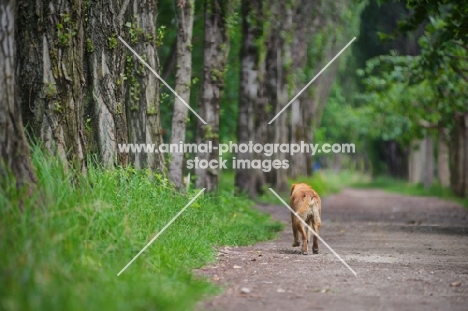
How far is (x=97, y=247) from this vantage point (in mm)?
8438

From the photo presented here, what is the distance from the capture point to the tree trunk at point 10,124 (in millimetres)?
8227

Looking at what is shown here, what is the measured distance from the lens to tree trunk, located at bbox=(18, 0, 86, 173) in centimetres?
1063

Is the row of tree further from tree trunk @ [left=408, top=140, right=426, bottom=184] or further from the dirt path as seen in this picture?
tree trunk @ [left=408, top=140, right=426, bottom=184]

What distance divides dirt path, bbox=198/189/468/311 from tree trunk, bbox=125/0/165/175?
248 centimetres

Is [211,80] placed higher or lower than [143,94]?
higher

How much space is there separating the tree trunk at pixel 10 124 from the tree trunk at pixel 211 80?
10.6 meters

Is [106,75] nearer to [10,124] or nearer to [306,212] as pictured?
[306,212]

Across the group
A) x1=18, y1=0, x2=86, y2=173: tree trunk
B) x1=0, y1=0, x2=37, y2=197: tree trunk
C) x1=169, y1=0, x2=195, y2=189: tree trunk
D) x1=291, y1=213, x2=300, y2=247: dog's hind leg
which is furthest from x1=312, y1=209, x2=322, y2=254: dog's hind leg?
x1=0, y1=0, x2=37, y2=197: tree trunk

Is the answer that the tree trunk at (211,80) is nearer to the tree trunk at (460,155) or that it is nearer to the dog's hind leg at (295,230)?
the dog's hind leg at (295,230)

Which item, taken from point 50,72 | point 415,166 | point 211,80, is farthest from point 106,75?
point 415,166

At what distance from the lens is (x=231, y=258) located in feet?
38.3

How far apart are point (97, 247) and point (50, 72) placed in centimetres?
309

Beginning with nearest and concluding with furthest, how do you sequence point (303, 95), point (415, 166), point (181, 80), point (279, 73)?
point (181, 80) → point (279, 73) → point (303, 95) → point (415, 166)

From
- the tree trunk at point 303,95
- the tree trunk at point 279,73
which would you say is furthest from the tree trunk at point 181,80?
the tree trunk at point 303,95
